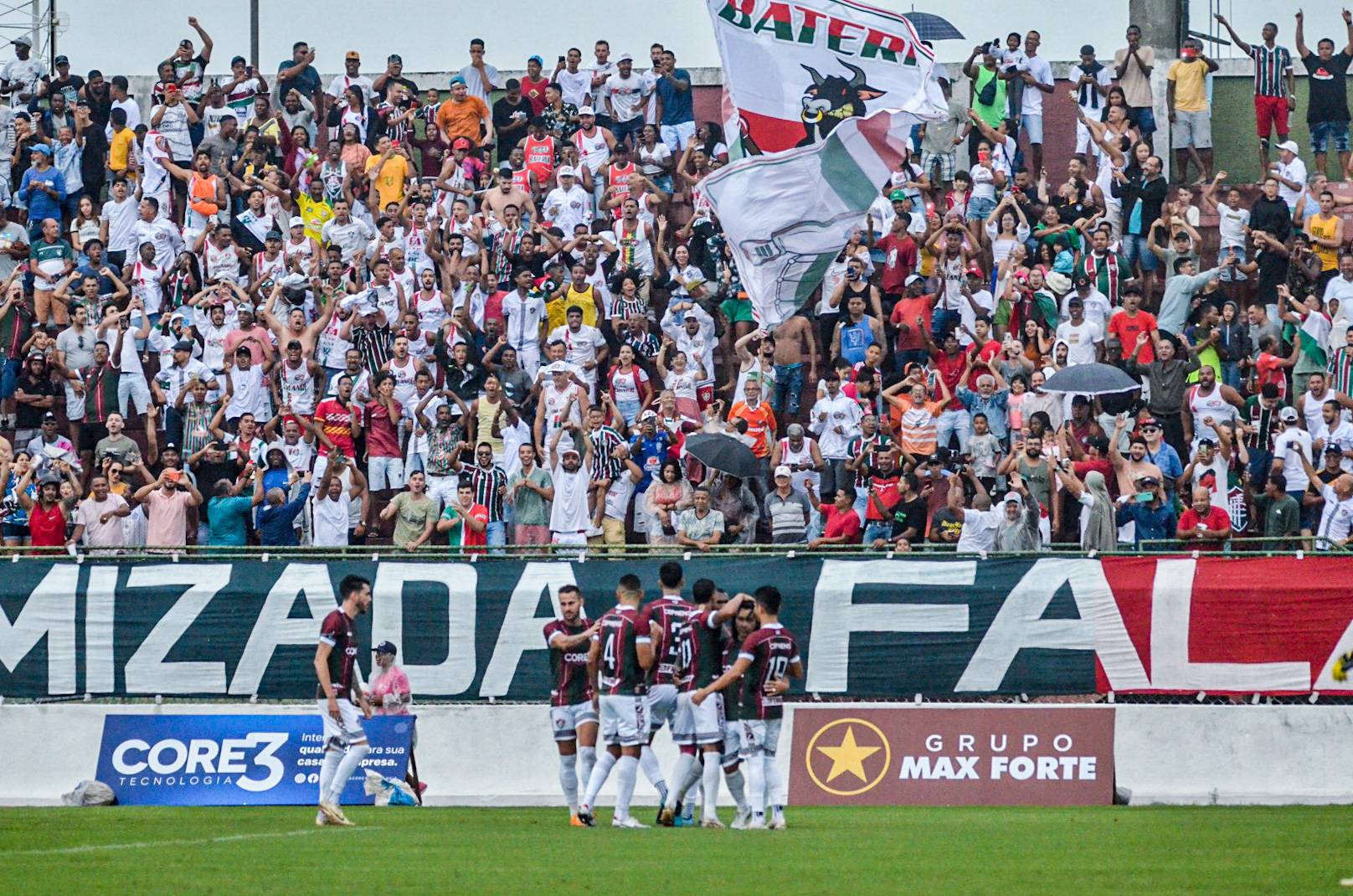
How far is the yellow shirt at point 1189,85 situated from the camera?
2814 cm

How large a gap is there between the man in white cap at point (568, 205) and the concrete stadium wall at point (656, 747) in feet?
30.8

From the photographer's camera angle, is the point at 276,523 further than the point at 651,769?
Yes

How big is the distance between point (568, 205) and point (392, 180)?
267 centimetres

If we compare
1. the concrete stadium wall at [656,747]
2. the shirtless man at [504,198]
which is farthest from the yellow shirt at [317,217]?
the concrete stadium wall at [656,747]

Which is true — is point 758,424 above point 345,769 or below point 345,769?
above

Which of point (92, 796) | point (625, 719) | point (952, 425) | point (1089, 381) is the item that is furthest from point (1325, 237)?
point (92, 796)

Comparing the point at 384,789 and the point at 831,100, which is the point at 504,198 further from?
the point at 384,789

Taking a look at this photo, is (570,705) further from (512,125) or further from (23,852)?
(512,125)

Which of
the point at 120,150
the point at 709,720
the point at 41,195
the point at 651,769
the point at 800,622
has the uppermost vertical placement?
the point at 120,150

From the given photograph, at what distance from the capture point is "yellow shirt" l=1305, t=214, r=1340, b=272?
2475 centimetres

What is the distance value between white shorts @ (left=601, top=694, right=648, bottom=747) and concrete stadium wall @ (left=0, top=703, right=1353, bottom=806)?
10.3 feet

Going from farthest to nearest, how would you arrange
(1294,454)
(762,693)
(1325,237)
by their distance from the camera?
(1325,237) → (1294,454) → (762,693)

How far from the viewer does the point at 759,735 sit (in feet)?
50.4

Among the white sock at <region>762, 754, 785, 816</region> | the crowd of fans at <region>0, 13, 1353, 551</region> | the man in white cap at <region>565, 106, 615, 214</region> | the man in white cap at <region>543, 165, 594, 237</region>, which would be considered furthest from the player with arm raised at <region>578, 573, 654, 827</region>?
the man in white cap at <region>565, 106, 615, 214</region>
